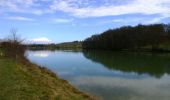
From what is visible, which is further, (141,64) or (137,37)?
(137,37)

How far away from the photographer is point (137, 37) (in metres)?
106

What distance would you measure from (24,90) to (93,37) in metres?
141

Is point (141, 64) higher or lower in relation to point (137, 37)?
lower

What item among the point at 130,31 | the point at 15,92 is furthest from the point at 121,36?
the point at 15,92

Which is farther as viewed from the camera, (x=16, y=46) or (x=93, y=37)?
(x=93, y=37)

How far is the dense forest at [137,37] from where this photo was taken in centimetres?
9957

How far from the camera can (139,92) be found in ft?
58.3

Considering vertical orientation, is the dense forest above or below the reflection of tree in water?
above

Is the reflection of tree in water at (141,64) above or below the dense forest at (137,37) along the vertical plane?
below

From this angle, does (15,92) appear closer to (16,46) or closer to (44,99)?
(44,99)

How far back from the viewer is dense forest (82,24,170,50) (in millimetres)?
99569

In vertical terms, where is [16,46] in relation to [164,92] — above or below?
above

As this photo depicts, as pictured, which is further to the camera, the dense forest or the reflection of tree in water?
the dense forest

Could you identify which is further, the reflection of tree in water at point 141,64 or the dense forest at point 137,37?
the dense forest at point 137,37
